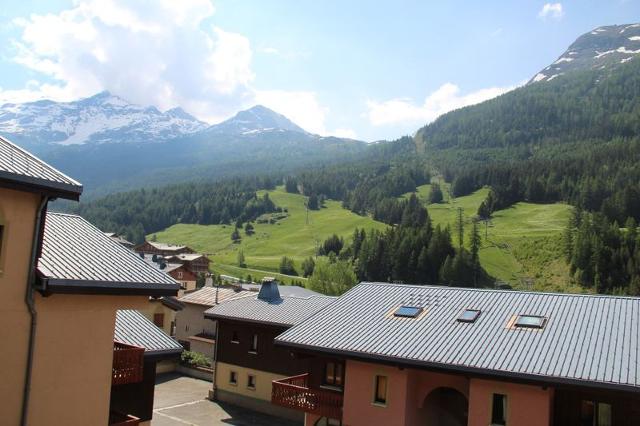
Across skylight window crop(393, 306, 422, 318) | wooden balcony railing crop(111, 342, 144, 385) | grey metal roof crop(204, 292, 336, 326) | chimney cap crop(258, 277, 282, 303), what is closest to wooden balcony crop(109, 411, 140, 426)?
wooden balcony railing crop(111, 342, 144, 385)

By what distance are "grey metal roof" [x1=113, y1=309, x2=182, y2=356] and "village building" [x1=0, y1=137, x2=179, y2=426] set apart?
13.2ft

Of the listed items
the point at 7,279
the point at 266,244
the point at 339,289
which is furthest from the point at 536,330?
the point at 266,244

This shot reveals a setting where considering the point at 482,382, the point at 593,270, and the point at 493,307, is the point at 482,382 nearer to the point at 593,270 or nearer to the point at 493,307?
the point at 493,307

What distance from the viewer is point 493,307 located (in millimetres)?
23844

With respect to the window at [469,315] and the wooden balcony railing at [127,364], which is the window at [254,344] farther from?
the wooden balcony railing at [127,364]

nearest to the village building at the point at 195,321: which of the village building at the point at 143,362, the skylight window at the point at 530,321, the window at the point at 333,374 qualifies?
the window at the point at 333,374

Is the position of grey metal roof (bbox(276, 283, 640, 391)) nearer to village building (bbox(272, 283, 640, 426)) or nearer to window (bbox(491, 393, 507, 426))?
village building (bbox(272, 283, 640, 426))

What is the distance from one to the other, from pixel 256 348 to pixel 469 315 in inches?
744

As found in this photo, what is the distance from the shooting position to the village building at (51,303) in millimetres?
11047

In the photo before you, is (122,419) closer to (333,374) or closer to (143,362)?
(143,362)

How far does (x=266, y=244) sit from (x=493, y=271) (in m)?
88.1

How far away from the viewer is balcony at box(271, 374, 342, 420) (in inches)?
929

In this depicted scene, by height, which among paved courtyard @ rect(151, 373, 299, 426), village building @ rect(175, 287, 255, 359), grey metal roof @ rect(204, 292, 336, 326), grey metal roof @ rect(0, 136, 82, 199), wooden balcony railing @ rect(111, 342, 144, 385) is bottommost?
paved courtyard @ rect(151, 373, 299, 426)

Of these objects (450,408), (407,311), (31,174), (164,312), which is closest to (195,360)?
(164,312)
